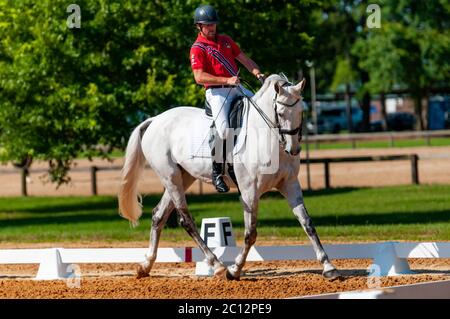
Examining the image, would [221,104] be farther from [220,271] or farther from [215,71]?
[220,271]

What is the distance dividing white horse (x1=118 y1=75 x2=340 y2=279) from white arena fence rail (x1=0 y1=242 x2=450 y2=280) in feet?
0.77

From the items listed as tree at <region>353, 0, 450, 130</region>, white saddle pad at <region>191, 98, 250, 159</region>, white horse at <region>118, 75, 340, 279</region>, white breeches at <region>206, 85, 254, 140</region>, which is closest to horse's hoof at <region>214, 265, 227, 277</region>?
white horse at <region>118, 75, 340, 279</region>

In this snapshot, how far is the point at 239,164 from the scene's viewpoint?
40.0ft

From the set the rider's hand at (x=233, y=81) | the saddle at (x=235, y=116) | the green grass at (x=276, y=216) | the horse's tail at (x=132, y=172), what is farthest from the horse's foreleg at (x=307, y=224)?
the green grass at (x=276, y=216)

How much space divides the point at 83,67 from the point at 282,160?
393 inches

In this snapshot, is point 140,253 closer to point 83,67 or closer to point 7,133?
point 83,67

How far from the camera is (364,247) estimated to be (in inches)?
492

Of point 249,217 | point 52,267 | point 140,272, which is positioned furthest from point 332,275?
point 52,267

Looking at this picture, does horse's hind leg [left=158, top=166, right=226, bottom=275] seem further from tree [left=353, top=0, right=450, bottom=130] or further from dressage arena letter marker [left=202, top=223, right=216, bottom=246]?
tree [left=353, top=0, right=450, bottom=130]

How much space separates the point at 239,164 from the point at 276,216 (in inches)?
498

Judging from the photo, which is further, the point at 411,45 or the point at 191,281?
the point at 411,45

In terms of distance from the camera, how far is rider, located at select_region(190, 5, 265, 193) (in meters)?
12.4
